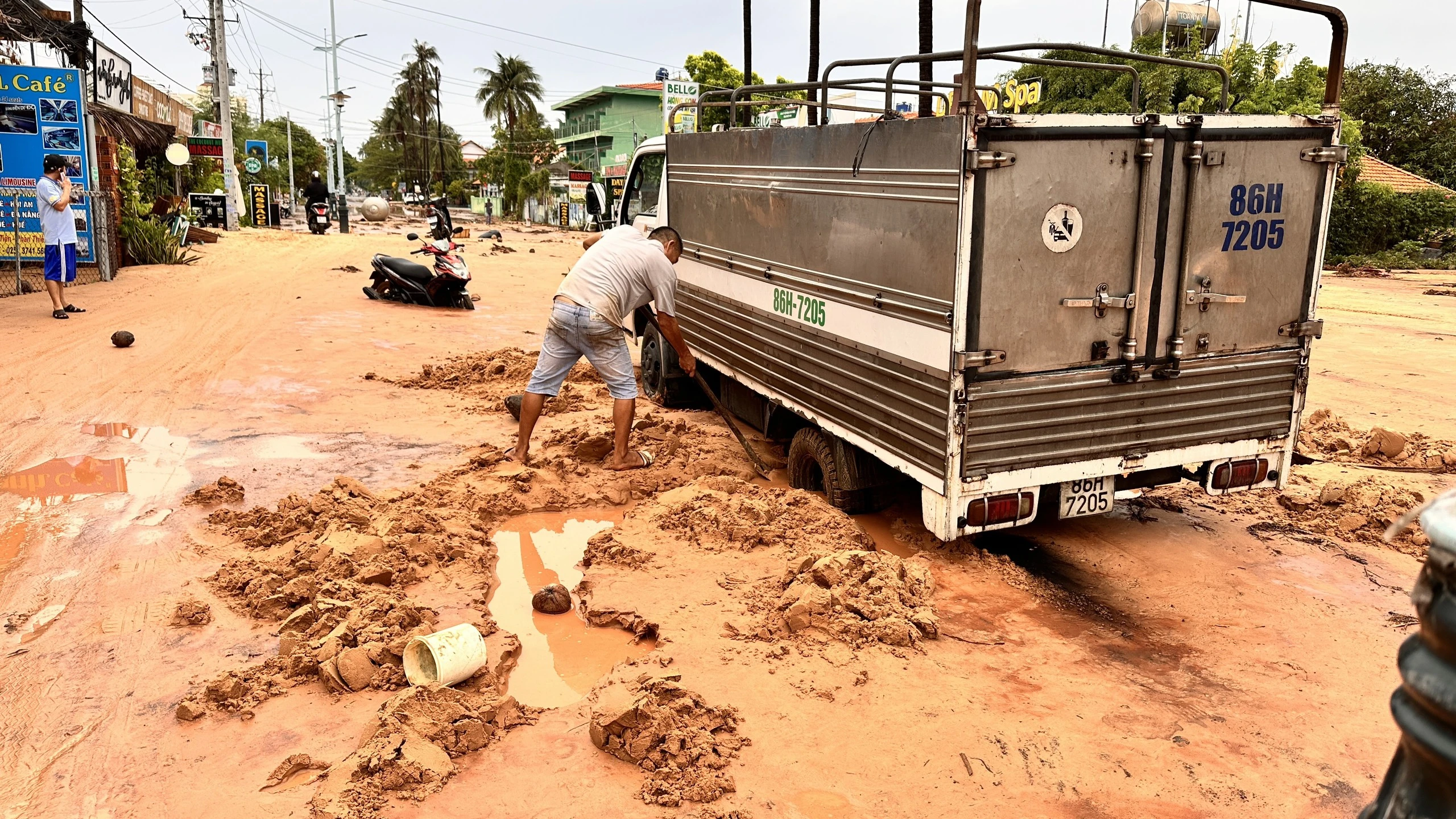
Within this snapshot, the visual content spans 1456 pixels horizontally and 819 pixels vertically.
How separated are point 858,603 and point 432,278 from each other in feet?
35.7

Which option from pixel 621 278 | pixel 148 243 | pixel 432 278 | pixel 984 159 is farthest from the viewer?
pixel 148 243

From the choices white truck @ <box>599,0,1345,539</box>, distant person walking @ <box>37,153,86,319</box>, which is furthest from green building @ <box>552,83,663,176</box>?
white truck @ <box>599,0,1345,539</box>

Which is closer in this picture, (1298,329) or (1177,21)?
(1298,329)

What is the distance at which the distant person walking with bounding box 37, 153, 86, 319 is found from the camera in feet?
37.3

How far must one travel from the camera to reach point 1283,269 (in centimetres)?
489

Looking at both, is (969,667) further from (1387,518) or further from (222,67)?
(222,67)

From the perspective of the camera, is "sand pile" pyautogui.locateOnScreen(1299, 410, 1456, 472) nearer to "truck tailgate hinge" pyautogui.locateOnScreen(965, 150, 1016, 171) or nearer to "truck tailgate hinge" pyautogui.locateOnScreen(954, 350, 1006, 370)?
"truck tailgate hinge" pyautogui.locateOnScreen(954, 350, 1006, 370)

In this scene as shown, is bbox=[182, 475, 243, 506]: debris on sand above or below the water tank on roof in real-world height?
below

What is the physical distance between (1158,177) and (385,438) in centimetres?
545

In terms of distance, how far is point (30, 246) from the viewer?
45.1 ft

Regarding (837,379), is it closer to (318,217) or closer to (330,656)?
(330,656)

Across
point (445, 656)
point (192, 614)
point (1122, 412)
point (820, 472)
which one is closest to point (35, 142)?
point (192, 614)

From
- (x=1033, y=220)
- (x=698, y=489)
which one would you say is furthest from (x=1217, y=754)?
(x=698, y=489)

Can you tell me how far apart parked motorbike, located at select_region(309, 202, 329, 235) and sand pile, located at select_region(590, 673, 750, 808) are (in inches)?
1102
